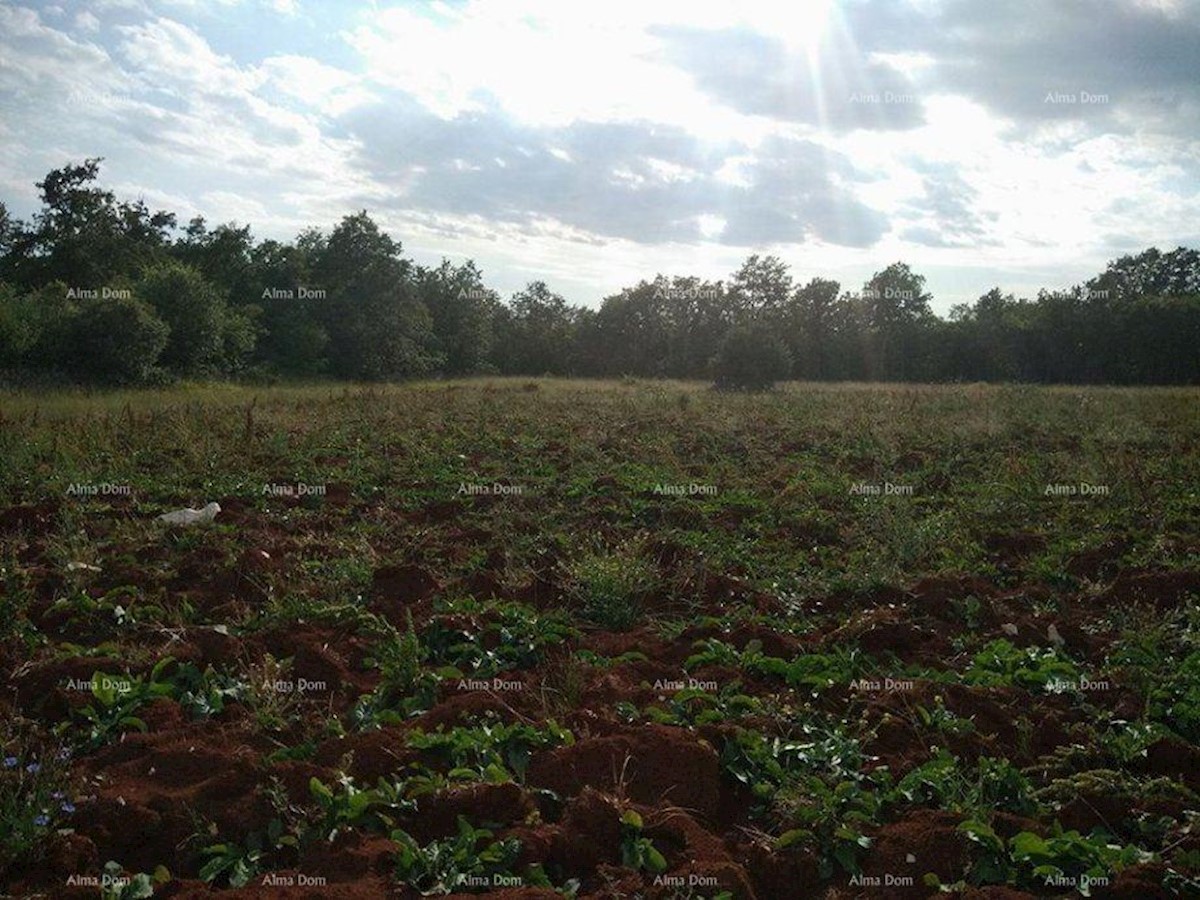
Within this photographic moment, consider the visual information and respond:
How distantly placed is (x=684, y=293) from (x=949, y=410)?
41.6 m

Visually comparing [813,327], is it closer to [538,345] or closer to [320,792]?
[538,345]

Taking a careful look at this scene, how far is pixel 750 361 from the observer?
32.5 m

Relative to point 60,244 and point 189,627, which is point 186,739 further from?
point 60,244

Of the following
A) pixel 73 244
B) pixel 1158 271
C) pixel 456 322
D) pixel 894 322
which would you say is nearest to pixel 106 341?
pixel 73 244

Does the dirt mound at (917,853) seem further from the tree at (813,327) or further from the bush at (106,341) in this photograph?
the tree at (813,327)

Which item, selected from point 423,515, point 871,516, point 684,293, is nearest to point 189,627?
point 423,515

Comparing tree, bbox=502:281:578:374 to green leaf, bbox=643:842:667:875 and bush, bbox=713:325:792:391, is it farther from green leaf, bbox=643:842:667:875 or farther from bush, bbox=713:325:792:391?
green leaf, bbox=643:842:667:875

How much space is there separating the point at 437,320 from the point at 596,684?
43.1 meters

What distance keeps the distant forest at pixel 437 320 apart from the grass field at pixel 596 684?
53.5ft

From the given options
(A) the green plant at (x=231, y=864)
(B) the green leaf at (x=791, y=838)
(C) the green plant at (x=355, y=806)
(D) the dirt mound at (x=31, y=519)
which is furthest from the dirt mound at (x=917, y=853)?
(D) the dirt mound at (x=31, y=519)

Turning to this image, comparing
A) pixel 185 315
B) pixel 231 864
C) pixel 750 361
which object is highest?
pixel 185 315

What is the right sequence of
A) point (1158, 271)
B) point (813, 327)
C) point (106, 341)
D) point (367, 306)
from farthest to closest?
point (1158, 271) → point (813, 327) → point (367, 306) → point (106, 341)

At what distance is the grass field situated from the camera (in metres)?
3.79

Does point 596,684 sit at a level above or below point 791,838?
above
